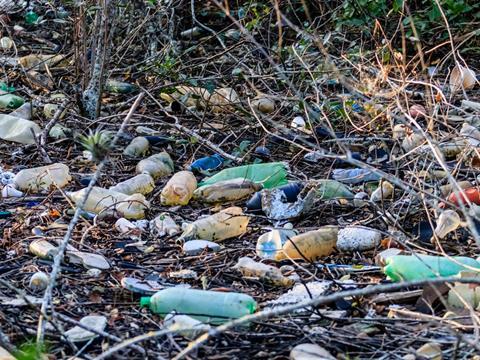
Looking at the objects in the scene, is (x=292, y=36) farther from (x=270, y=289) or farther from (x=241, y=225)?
(x=270, y=289)

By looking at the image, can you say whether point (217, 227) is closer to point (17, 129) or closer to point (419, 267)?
point (419, 267)

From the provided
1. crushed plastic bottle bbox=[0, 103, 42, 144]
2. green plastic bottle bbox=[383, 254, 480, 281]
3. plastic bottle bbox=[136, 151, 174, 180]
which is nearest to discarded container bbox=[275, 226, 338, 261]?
green plastic bottle bbox=[383, 254, 480, 281]

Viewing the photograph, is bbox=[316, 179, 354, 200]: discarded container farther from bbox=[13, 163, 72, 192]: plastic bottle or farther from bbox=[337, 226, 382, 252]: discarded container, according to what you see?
bbox=[13, 163, 72, 192]: plastic bottle

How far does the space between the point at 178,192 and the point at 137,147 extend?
1.95 ft

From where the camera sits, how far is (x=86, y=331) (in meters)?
2.00

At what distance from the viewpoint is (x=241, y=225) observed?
2846mm

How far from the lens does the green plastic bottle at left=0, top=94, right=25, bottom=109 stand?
4172 millimetres

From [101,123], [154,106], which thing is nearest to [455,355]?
[101,123]

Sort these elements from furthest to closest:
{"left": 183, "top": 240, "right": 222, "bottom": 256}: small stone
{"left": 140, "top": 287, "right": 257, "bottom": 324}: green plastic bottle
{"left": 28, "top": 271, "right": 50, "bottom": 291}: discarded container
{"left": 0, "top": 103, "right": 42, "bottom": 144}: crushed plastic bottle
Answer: {"left": 0, "top": 103, "right": 42, "bottom": 144}: crushed plastic bottle
{"left": 183, "top": 240, "right": 222, "bottom": 256}: small stone
{"left": 28, "top": 271, "right": 50, "bottom": 291}: discarded container
{"left": 140, "top": 287, "right": 257, "bottom": 324}: green plastic bottle

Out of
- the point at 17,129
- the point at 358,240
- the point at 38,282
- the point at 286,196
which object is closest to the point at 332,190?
the point at 286,196

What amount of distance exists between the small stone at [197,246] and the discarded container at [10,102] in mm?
1767

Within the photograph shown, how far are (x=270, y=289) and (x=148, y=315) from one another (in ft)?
1.27

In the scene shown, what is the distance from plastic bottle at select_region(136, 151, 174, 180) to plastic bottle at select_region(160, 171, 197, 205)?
0.68 feet

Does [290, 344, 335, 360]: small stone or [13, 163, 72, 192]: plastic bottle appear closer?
[290, 344, 335, 360]: small stone
